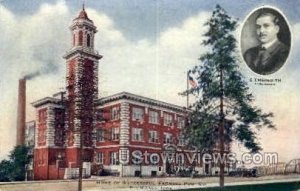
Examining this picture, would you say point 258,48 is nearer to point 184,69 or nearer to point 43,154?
point 184,69

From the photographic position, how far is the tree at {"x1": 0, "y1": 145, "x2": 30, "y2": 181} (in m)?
7.83

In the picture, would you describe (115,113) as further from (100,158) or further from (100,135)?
(100,158)

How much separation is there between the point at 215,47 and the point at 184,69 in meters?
0.59

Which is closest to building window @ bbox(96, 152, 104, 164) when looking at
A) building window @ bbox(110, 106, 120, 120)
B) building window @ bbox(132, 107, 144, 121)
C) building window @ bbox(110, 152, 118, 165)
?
building window @ bbox(110, 152, 118, 165)

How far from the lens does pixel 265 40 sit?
9523 mm

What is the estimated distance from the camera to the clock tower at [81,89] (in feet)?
26.8

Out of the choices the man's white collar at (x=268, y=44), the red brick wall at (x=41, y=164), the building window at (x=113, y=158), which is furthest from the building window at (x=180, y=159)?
the man's white collar at (x=268, y=44)

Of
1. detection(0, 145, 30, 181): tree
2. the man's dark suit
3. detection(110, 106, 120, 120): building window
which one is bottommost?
detection(0, 145, 30, 181): tree

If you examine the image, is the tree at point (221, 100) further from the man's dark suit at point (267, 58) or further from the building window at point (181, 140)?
the man's dark suit at point (267, 58)

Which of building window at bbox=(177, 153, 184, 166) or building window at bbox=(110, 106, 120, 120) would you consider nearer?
building window at bbox=(110, 106, 120, 120)

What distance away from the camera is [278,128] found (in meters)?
9.66

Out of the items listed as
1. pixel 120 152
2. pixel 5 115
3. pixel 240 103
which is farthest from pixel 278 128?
pixel 5 115

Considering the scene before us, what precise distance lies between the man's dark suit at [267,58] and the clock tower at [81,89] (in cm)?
225

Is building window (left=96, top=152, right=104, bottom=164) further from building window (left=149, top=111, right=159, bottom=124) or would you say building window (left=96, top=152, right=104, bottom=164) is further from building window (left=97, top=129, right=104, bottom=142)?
building window (left=149, top=111, right=159, bottom=124)
